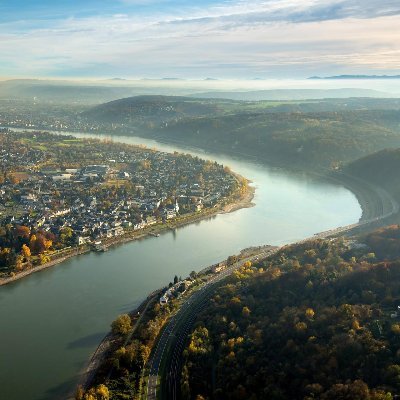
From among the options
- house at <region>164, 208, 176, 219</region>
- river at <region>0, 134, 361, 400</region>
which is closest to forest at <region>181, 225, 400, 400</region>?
river at <region>0, 134, 361, 400</region>

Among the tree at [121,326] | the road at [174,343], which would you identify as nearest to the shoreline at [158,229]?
the tree at [121,326]

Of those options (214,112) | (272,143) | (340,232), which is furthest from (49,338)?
(214,112)

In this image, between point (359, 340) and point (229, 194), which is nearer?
point (359, 340)

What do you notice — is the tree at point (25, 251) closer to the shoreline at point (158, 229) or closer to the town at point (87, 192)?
the town at point (87, 192)

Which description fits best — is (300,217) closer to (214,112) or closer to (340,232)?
(340,232)

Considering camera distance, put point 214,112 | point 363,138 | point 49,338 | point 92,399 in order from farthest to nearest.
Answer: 1. point 214,112
2. point 363,138
3. point 49,338
4. point 92,399
